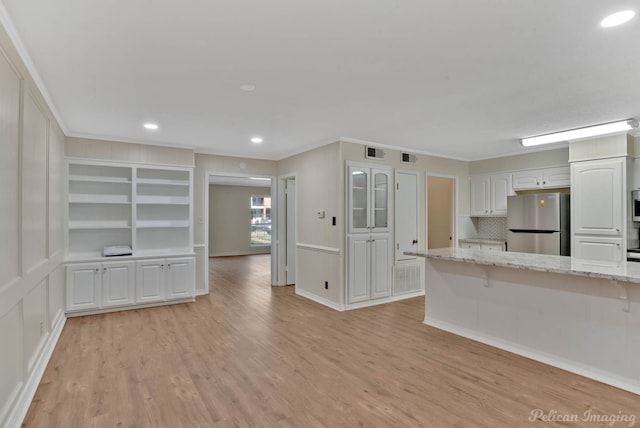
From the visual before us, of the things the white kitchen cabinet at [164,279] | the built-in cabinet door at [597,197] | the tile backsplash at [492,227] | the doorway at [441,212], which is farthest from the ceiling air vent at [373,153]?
the white kitchen cabinet at [164,279]

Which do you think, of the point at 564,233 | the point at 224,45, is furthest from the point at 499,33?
the point at 564,233

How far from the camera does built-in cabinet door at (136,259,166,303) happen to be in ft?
16.3

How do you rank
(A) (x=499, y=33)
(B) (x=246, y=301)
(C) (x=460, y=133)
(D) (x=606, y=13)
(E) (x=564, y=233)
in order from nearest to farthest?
(D) (x=606, y=13) < (A) (x=499, y=33) < (C) (x=460, y=133) < (E) (x=564, y=233) < (B) (x=246, y=301)

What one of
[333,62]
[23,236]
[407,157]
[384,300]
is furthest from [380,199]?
[23,236]

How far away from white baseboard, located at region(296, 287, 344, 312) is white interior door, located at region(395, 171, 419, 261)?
128 centimetres

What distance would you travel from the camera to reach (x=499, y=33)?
2088 mm

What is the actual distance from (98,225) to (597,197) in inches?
267

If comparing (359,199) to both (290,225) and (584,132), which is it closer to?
(290,225)

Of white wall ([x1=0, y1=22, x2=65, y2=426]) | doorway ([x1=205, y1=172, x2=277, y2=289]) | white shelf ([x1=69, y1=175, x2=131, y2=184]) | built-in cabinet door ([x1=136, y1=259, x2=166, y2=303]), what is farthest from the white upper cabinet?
doorway ([x1=205, y1=172, x2=277, y2=289])

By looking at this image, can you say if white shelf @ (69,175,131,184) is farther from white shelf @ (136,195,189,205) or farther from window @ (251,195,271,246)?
window @ (251,195,271,246)

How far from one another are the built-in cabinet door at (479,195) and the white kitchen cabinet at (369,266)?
220cm

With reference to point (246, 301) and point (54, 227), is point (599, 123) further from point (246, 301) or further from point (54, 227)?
point (54, 227)

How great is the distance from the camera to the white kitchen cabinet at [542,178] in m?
5.27

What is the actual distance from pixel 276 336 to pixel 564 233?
172 inches
